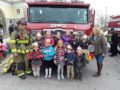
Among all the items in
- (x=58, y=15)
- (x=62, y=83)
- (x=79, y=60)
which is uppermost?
(x=58, y=15)

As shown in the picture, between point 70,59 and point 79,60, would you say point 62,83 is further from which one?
point 79,60

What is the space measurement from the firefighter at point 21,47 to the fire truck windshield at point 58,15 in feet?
6.24

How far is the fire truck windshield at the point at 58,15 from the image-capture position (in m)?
10.9

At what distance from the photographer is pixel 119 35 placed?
14867mm

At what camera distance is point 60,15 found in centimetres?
1105

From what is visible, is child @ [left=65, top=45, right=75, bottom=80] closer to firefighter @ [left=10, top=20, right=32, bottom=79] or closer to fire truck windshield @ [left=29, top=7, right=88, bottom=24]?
firefighter @ [left=10, top=20, right=32, bottom=79]

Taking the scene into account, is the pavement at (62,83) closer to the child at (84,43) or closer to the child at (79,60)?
the child at (79,60)

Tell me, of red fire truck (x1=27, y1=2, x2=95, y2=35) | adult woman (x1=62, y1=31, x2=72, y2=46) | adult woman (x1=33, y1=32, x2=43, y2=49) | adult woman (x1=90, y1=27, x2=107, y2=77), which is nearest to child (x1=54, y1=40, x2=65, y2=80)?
adult woman (x1=62, y1=31, x2=72, y2=46)

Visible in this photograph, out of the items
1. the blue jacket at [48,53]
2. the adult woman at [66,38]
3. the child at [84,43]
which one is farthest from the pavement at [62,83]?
the adult woman at [66,38]

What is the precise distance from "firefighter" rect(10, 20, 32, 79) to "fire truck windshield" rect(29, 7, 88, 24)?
1902mm

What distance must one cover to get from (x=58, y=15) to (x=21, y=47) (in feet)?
8.41

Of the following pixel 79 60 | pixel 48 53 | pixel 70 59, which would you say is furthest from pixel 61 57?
pixel 79 60

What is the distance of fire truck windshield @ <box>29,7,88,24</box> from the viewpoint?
10.9m

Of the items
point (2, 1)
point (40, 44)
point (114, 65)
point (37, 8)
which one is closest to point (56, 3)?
point (37, 8)
